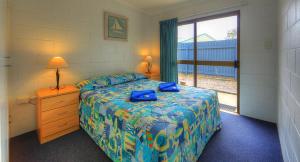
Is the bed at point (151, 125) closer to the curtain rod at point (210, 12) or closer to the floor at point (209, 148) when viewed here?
the floor at point (209, 148)

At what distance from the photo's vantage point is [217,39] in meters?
3.13

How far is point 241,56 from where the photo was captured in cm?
275

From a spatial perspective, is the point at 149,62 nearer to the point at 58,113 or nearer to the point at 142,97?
the point at 142,97

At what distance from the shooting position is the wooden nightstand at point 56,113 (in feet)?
6.28

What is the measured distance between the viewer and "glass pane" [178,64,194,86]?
11.9ft

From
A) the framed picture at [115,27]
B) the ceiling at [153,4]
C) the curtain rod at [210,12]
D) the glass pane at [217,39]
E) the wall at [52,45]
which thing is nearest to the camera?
the wall at [52,45]

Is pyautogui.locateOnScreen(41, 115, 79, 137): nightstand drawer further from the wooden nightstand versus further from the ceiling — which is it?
the ceiling

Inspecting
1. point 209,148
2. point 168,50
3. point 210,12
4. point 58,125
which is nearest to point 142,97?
point 209,148

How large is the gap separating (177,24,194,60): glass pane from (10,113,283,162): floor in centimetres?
197

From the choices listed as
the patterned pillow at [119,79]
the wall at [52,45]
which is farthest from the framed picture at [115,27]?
the patterned pillow at [119,79]

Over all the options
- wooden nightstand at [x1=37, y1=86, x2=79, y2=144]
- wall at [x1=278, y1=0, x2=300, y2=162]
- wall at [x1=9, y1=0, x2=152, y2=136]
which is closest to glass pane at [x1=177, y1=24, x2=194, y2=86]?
wall at [x1=9, y1=0, x2=152, y2=136]

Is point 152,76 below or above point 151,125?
above

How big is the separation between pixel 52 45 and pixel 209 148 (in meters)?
2.83

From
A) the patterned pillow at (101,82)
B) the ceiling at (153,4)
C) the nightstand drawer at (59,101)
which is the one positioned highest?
the ceiling at (153,4)
